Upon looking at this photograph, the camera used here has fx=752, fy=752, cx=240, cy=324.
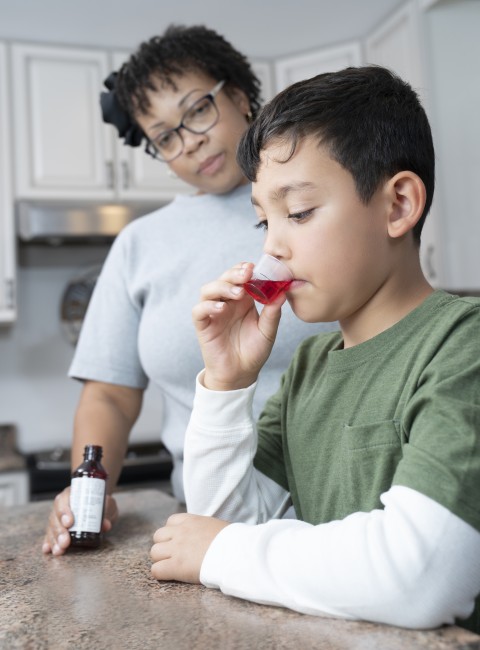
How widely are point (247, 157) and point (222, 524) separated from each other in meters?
0.45

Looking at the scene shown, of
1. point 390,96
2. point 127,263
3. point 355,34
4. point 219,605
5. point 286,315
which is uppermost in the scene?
point 355,34

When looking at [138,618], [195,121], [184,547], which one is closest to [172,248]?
[195,121]

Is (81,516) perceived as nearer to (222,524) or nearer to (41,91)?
(222,524)

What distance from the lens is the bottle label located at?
1035 mm

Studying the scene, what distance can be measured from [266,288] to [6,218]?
2615 millimetres

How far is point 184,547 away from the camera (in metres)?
0.83

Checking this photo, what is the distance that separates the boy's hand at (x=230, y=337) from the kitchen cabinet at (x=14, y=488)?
2.25 metres

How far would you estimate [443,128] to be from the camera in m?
2.97

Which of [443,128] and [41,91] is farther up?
[41,91]

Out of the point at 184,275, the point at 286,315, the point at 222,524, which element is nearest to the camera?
the point at 222,524

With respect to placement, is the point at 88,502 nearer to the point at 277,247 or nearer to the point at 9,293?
the point at 277,247

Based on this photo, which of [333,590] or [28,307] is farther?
[28,307]

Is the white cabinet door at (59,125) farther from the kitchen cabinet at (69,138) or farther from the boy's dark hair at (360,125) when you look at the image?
the boy's dark hair at (360,125)

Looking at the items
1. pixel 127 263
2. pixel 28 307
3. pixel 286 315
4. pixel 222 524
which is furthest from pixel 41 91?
pixel 222 524
